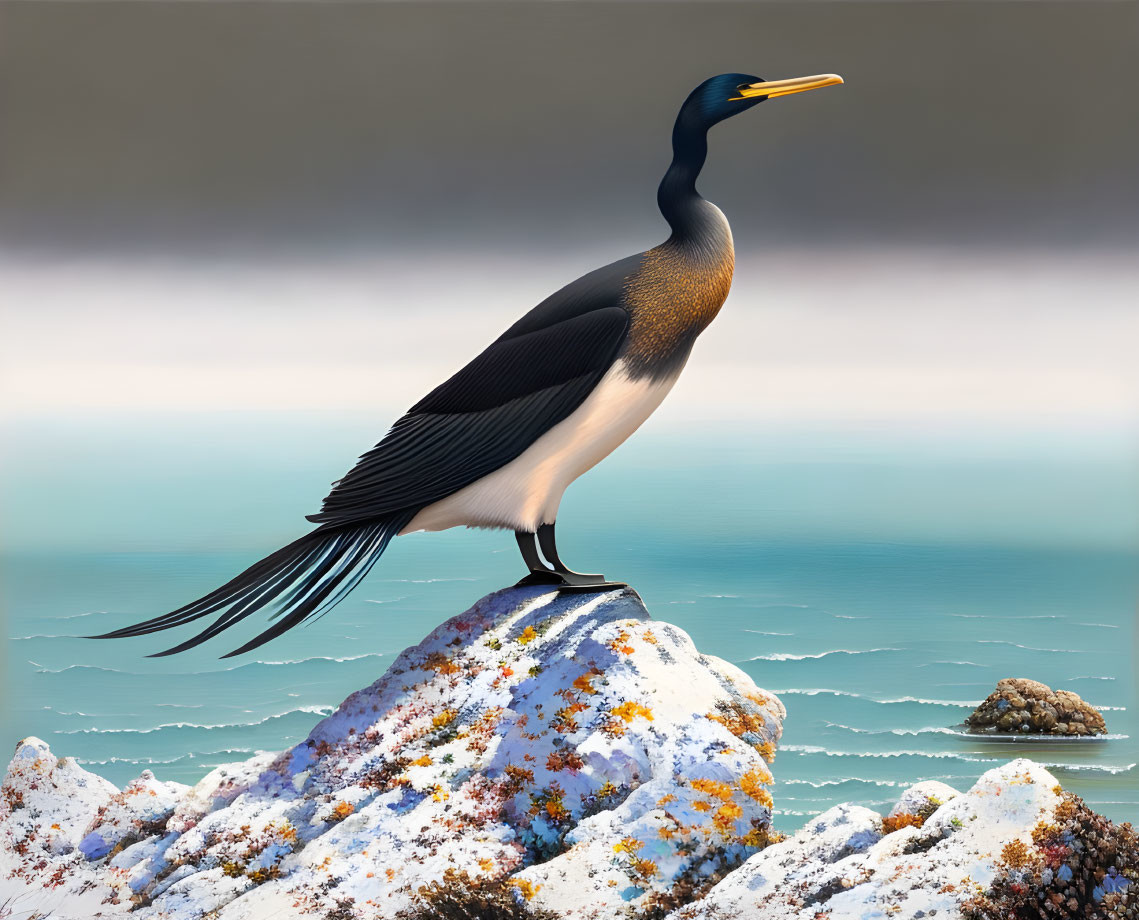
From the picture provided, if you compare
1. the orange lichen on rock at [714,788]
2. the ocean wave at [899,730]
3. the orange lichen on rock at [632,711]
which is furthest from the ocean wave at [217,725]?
the ocean wave at [899,730]

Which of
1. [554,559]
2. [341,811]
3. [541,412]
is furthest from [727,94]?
[341,811]

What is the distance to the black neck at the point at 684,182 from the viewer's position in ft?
9.65

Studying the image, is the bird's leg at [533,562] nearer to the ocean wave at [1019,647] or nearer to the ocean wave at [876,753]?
the ocean wave at [876,753]

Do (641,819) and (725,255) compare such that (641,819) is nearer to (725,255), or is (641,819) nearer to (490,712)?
(490,712)

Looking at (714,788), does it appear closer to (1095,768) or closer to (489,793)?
(489,793)

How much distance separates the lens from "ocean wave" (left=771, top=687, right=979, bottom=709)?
3.47 m

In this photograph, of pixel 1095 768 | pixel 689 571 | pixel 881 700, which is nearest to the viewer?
pixel 1095 768

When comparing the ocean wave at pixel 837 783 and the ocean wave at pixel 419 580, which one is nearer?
the ocean wave at pixel 837 783

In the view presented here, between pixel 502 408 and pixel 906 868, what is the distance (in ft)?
5.44

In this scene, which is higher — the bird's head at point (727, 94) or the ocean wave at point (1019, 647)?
the bird's head at point (727, 94)

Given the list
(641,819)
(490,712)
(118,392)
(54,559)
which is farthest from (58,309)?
(641,819)

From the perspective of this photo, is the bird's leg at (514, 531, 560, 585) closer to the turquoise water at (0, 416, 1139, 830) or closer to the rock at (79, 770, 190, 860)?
the turquoise water at (0, 416, 1139, 830)

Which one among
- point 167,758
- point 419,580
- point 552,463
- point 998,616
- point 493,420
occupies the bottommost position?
point 167,758

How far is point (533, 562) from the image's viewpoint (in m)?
3.00
